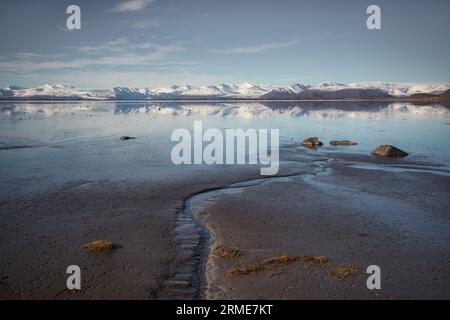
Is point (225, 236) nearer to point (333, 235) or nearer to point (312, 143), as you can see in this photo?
point (333, 235)

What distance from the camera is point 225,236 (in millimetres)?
11820

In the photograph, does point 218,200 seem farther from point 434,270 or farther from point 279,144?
point 279,144

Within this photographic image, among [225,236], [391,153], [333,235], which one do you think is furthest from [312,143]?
[225,236]

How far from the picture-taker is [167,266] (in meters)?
9.71

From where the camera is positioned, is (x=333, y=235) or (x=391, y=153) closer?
(x=333, y=235)

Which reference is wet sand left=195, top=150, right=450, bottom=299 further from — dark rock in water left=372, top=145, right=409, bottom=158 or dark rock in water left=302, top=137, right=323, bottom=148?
dark rock in water left=302, top=137, right=323, bottom=148

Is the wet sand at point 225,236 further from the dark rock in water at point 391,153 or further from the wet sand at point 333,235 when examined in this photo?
the dark rock in water at point 391,153

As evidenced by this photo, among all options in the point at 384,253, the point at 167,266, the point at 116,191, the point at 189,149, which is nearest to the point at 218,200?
the point at 116,191

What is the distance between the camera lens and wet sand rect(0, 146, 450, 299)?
8.73 m

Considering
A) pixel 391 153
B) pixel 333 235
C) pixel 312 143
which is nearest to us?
pixel 333 235

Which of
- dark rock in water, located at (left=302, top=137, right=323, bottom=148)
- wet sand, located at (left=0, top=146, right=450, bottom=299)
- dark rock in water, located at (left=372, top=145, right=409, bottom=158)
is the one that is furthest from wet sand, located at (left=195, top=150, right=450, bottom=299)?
dark rock in water, located at (left=302, top=137, right=323, bottom=148)

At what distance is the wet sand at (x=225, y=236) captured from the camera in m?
A: 8.73

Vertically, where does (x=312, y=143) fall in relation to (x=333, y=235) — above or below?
above
